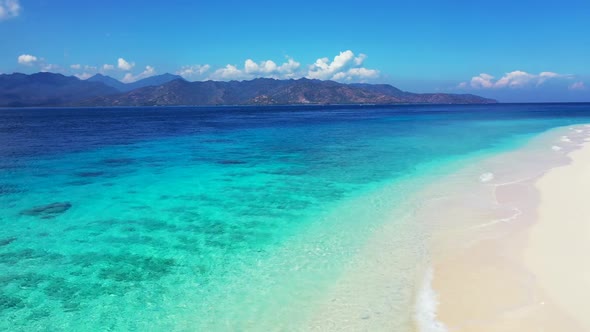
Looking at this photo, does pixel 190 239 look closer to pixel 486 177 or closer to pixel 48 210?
pixel 48 210

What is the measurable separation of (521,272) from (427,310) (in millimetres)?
2940

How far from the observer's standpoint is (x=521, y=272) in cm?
813

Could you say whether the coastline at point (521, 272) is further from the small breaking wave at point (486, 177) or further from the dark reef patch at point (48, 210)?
the dark reef patch at point (48, 210)

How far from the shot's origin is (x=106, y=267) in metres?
8.98

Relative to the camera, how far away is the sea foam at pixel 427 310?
20.6 ft

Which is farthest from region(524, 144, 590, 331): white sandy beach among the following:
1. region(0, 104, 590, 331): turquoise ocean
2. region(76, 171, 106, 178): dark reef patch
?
region(76, 171, 106, 178): dark reef patch

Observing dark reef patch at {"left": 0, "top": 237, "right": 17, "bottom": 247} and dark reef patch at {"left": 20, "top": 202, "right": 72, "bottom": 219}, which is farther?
dark reef patch at {"left": 20, "top": 202, "right": 72, "bottom": 219}

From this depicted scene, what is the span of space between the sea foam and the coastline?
0.07 metres

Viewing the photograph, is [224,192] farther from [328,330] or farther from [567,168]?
[567,168]

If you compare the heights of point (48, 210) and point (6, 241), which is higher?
point (48, 210)

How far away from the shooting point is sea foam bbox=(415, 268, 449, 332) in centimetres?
629

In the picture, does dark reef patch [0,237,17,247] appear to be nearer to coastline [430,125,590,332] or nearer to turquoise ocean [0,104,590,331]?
turquoise ocean [0,104,590,331]

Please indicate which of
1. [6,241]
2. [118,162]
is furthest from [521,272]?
[118,162]

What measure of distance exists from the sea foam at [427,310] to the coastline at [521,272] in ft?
0.21
